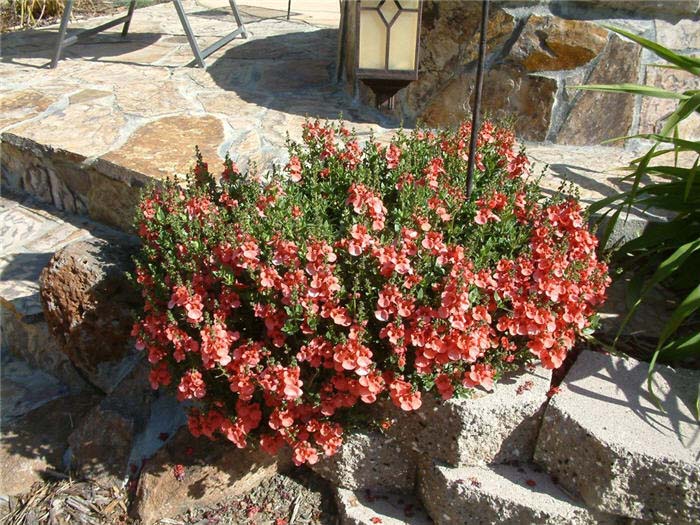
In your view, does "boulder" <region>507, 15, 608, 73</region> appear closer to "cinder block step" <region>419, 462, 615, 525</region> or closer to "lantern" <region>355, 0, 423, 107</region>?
"lantern" <region>355, 0, 423, 107</region>

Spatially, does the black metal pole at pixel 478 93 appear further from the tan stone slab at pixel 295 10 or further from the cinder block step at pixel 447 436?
the tan stone slab at pixel 295 10

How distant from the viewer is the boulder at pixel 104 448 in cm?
252

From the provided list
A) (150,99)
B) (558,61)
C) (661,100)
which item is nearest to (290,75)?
(150,99)

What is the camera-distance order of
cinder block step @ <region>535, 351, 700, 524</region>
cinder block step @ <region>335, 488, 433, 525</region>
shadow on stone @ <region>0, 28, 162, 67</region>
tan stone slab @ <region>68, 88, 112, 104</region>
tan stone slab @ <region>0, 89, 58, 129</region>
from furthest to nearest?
shadow on stone @ <region>0, 28, 162, 67</region> < tan stone slab @ <region>68, 88, 112, 104</region> < tan stone slab @ <region>0, 89, 58, 129</region> < cinder block step @ <region>335, 488, 433, 525</region> < cinder block step @ <region>535, 351, 700, 524</region>

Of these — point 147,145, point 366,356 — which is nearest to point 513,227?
point 366,356

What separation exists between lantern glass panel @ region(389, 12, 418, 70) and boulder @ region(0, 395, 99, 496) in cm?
178

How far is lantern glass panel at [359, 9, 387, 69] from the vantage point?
2.08 metres

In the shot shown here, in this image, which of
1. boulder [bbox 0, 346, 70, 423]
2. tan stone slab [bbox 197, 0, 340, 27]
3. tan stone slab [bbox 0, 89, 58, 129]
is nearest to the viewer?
boulder [bbox 0, 346, 70, 423]

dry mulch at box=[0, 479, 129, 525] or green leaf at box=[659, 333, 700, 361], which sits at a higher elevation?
green leaf at box=[659, 333, 700, 361]

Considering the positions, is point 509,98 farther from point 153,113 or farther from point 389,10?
point 153,113

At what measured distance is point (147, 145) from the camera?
3338 millimetres

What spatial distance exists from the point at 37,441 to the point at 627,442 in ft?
6.83

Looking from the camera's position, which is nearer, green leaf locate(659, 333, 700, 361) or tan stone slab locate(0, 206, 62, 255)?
green leaf locate(659, 333, 700, 361)

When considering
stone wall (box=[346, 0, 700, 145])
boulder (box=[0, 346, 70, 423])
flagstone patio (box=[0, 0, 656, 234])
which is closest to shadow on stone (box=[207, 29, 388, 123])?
flagstone patio (box=[0, 0, 656, 234])
